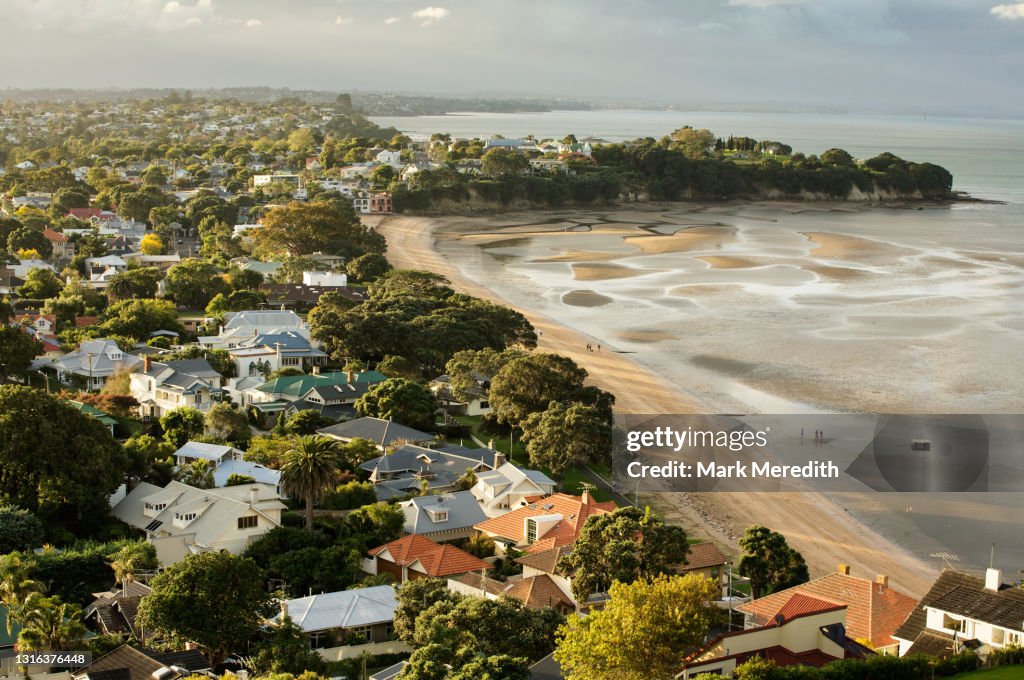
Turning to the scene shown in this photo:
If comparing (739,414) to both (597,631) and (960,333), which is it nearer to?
(960,333)

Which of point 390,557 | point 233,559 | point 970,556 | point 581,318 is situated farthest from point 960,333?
point 233,559

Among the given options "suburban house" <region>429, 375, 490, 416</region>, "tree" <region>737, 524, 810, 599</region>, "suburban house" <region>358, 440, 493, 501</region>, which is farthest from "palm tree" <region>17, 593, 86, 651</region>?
"suburban house" <region>429, 375, 490, 416</region>

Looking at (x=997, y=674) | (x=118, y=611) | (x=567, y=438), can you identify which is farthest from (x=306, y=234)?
(x=997, y=674)

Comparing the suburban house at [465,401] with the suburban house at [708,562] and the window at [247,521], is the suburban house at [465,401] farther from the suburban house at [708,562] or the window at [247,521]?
the suburban house at [708,562]

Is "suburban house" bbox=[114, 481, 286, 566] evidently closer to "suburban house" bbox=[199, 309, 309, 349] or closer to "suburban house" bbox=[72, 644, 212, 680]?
"suburban house" bbox=[72, 644, 212, 680]

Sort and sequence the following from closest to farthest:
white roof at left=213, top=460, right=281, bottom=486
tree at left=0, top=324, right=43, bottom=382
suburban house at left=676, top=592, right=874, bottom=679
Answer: suburban house at left=676, top=592, right=874, bottom=679, white roof at left=213, top=460, right=281, bottom=486, tree at left=0, top=324, right=43, bottom=382
